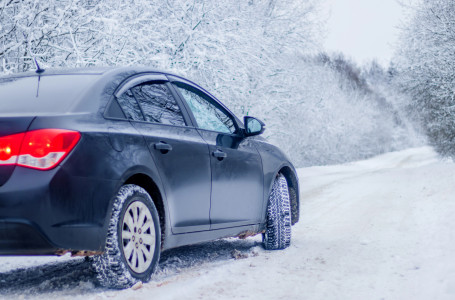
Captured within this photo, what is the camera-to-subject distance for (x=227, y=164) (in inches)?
213

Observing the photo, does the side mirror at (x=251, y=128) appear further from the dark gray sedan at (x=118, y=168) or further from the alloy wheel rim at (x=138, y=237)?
the alloy wheel rim at (x=138, y=237)

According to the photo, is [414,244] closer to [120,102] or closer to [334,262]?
[334,262]

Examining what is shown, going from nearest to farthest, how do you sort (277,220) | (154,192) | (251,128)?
(154,192) → (251,128) → (277,220)

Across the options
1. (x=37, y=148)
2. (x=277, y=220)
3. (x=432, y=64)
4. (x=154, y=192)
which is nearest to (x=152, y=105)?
(x=154, y=192)

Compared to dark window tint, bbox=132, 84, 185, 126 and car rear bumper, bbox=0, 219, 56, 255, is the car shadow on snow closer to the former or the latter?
car rear bumper, bbox=0, 219, 56, 255

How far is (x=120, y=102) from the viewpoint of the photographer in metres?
4.36

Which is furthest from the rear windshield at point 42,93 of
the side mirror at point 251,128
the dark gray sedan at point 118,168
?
the side mirror at point 251,128

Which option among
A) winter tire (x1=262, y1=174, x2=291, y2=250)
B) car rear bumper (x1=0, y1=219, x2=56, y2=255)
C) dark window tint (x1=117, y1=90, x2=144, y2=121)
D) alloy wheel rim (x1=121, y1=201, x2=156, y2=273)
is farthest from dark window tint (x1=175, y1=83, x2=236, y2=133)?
car rear bumper (x1=0, y1=219, x2=56, y2=255)

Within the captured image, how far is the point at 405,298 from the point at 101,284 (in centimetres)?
192

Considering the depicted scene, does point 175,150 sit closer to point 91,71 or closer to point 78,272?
point 91,71

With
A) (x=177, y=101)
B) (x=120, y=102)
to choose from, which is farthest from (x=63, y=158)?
(x=177, y=101)

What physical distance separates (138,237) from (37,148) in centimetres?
94

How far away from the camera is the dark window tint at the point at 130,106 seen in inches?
172

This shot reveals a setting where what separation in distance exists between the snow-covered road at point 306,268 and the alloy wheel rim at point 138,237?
178 millimetres
